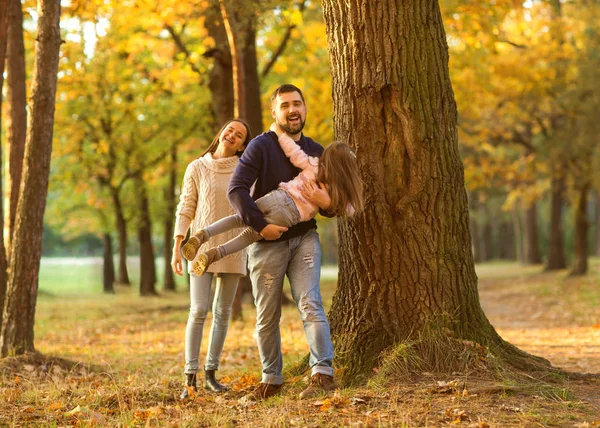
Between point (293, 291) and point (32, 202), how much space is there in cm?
390

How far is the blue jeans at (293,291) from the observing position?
531cm

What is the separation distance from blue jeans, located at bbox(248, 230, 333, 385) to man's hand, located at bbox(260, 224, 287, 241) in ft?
0.79

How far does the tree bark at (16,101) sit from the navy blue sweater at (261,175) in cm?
665

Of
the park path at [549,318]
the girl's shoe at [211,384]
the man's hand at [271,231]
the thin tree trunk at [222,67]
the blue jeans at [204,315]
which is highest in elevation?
the thin tree trunk at [222,67]

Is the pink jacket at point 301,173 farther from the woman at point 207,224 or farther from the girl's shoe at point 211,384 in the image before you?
the girl's shoe at point 211,384

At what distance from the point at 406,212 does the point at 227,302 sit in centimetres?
168

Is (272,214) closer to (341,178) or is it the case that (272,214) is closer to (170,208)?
(341,178)

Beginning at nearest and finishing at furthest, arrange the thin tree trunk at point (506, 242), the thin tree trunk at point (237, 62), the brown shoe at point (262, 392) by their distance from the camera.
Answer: the brown shoe at point (262, 392), the thin tree trunk at point (237, 62), the thin tree trunk at point (506, 242)

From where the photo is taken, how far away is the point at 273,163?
5.37 m

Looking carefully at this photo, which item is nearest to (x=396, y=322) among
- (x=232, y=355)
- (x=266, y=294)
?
(x=266, y=294)

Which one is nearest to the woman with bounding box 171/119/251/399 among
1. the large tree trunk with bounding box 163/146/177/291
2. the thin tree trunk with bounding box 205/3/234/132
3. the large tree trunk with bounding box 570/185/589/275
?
the thin tree trunk with bounding box 205/3/234/132

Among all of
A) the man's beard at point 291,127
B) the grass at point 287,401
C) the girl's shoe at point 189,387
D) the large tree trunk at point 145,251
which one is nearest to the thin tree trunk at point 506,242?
the large tree trunk at point 145,251

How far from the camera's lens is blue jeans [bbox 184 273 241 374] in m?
6.09

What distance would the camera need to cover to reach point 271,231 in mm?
5113
